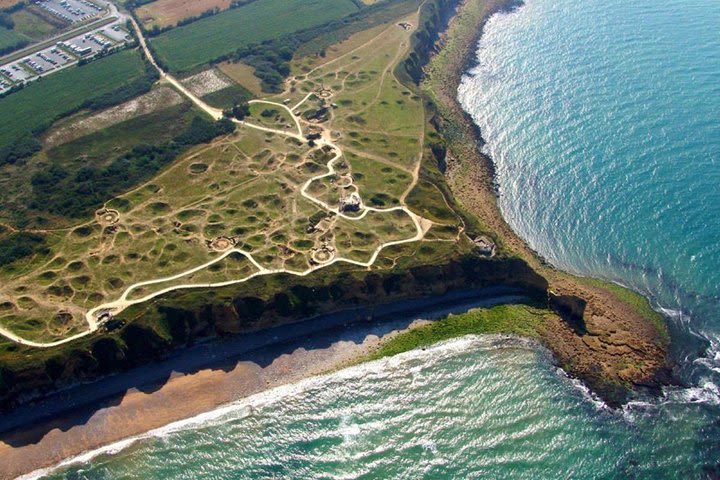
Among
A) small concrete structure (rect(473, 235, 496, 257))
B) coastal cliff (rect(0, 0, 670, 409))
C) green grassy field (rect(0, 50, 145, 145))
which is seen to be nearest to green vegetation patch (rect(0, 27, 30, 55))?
green grassy field (rect(0, 50, 145, 145))

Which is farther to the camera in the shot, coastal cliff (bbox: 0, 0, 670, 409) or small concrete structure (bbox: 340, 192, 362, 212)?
small concrete structure (bbox: 340, 192, 362, 212)

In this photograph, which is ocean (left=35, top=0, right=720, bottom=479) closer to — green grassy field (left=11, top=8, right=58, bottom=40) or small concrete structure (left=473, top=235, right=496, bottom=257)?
small concrete structure (left=473, top=235, right=496, bottom=257)

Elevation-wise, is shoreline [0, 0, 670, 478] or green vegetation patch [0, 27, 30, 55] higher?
green vegetation patch [0, 27, 30, 55]

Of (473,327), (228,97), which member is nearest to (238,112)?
(228,97)

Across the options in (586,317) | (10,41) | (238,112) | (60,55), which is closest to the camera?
(586,317)

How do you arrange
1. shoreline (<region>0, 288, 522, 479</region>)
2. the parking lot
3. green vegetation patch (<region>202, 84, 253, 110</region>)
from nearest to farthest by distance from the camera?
shoreline (<region>0, 288, 522, 479</region>), green vegetation patch (<region>202, 84, 253, 110</region>), the parking lot

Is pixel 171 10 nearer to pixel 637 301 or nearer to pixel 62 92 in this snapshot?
pixel 62 92

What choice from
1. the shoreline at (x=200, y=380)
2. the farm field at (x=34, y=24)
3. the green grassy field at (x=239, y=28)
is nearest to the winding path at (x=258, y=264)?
the shoreline at (x=200, y=380)
